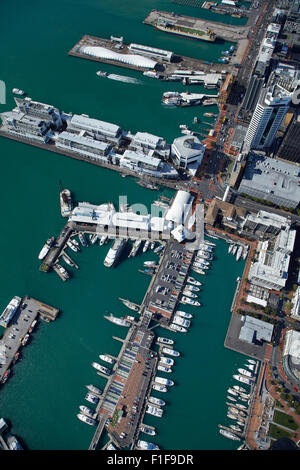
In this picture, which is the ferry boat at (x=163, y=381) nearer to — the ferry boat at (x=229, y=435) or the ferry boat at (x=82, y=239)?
the ferry boat at (x=229, y=435)

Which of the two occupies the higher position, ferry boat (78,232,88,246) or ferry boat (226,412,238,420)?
ferry boat (78,232,88,246)

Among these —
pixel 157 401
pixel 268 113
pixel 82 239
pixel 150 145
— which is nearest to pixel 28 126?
pixel 150 145

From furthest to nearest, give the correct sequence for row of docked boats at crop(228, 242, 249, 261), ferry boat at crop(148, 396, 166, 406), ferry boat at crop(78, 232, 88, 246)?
ferry boat at crop(78, 232, 88, 246) < row of docked boats at crop(228, 242, 249, 261) < ferry boat at crop(148, 396, 166, 406)

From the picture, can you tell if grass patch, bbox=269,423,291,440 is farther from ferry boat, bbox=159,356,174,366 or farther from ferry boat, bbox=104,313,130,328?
ferry boat, bbox=104,313,130,328

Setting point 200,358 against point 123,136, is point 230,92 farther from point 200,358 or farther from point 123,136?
point 200,358

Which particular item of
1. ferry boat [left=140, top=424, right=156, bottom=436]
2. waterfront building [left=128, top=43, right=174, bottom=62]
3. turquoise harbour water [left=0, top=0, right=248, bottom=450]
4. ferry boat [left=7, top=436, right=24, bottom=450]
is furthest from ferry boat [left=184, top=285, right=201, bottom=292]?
waterfront building [left=128, top=43, right=174, bottom=62]

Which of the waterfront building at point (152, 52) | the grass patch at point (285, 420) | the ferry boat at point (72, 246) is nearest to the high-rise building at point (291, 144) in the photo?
the waterfront building at point (152, 52)

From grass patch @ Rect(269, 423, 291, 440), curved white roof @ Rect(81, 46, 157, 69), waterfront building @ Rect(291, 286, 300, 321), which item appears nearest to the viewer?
grass patch @ Rect(269, 423, 291, 440)
